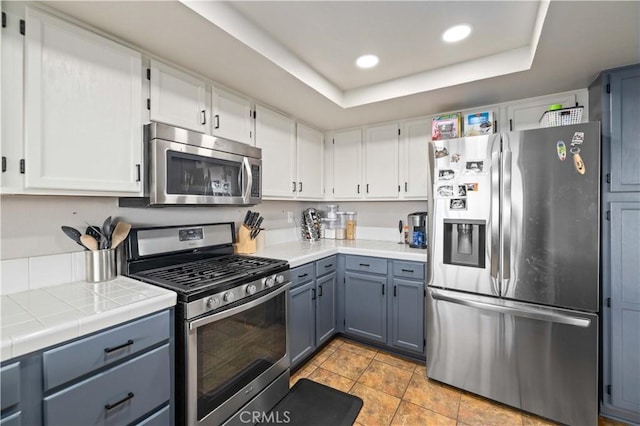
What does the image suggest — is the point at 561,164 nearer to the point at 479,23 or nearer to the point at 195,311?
the point at 479,23

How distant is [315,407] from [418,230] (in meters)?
1.73

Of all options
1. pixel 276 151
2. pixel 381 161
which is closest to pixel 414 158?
pixel 381 161

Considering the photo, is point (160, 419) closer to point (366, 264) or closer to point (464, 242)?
point (366, 264)

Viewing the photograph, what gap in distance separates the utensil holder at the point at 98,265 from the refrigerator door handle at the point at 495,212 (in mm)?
2321

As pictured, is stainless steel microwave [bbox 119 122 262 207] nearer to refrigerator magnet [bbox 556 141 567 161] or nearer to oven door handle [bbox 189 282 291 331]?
oven door handle [bbox 189 282 291 331]

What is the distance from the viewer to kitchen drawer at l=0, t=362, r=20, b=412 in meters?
0.90

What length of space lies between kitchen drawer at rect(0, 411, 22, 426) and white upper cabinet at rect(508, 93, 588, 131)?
Answer: 10.7 feet

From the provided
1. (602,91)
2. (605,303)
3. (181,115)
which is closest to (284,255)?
(181,115)

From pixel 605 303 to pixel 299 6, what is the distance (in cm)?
255

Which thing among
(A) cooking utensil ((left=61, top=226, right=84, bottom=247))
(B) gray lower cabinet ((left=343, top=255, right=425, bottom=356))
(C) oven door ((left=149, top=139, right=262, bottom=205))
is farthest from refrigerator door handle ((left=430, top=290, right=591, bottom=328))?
(A) cooking utensil ((left=61, top=226, right=84, bottom=247))

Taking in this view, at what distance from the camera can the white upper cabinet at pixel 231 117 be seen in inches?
80.6

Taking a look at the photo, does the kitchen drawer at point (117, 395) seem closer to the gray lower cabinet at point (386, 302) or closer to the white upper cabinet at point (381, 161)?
the gray lower cabinet at point (386, 302)

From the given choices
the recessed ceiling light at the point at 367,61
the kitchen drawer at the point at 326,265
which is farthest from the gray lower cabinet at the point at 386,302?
the recessed ceiling light at the point at 367,61

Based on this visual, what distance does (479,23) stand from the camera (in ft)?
5.41
